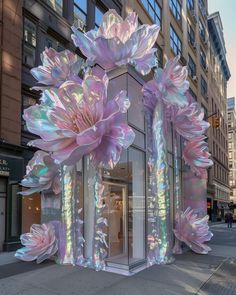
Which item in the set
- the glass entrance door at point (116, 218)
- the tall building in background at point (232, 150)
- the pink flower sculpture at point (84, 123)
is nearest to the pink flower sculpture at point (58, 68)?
the pink flower sculpture at point (84, 123)

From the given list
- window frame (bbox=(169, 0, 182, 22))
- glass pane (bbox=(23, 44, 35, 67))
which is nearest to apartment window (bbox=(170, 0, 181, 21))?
window frame (bbox=(169, 0, 182, 22))

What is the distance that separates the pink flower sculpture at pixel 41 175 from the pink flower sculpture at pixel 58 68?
204 cm

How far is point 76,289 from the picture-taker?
7.80 m

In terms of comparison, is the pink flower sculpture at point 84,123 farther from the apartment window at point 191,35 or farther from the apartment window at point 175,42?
the apartment window at point 191,35

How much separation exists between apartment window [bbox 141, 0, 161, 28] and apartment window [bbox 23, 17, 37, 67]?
44.8 ft

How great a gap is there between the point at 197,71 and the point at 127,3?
884 inches

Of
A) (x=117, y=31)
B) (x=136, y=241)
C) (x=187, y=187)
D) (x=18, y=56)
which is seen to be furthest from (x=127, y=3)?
(x=136, y=241)

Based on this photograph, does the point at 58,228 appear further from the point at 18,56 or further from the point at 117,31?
the point at 18,56

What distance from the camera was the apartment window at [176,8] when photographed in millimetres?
35656

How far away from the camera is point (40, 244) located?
33.3 ft

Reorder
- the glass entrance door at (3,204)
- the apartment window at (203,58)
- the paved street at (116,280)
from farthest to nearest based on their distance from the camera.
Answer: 1. the apartment window at (203,58)
2. the glass entrance door at (3,204)
3. the paved street at (116,280)

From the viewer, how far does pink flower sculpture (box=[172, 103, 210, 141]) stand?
470 inches

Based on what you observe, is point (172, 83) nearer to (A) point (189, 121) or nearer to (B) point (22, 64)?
Answer: (A) point (189, 121)

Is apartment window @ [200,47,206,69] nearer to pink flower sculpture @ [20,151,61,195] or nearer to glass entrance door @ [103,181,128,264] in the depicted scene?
glass entrance door @ [103,181,128,264]
